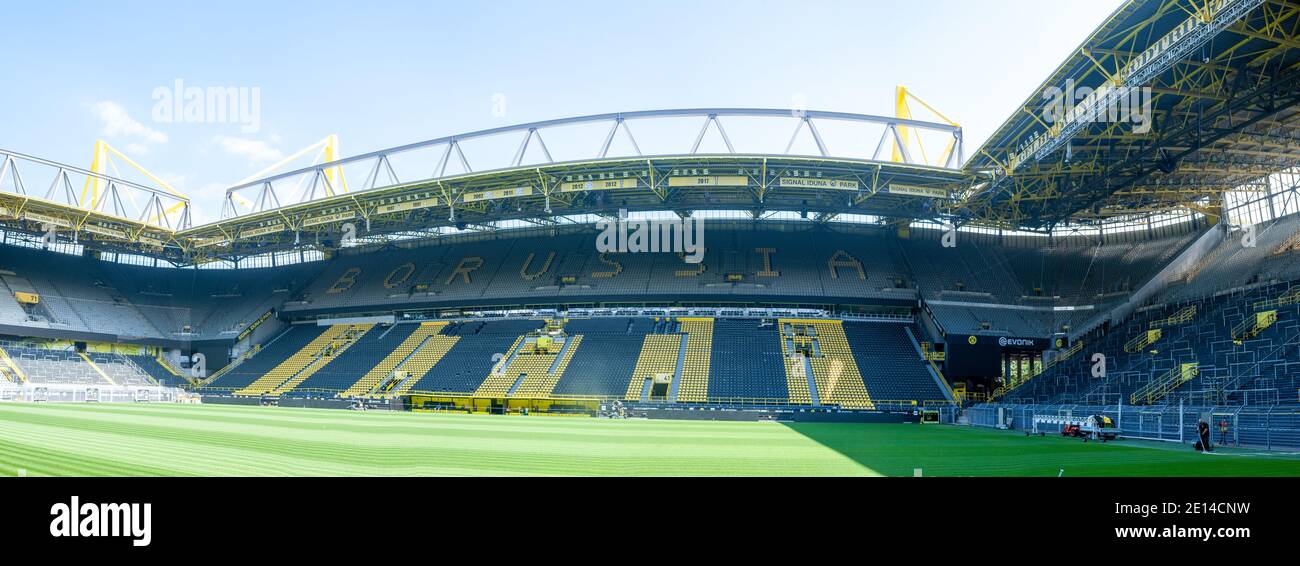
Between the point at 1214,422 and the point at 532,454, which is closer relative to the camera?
the point at 532,454

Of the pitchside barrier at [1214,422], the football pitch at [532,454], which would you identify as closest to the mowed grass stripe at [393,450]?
the football pitch at [532,454]

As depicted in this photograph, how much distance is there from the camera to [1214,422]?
838 inches

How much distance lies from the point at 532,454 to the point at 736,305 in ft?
114

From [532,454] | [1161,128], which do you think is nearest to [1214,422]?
[1161,128]

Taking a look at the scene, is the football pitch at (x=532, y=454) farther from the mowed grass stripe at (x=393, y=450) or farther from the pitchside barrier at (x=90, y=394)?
the pitchside barrier at (x=90, y=394)

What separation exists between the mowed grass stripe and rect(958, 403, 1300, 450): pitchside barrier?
38.8 ft

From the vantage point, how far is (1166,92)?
23391mm

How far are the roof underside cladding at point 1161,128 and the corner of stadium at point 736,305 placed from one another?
181 millimetres

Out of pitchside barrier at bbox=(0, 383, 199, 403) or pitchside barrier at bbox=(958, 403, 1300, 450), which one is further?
pitchside barrier at bbox=(0, 383, 199, 403)

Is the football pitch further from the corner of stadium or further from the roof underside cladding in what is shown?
the roof underside cladding

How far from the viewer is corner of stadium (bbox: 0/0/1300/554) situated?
19297 millimetres

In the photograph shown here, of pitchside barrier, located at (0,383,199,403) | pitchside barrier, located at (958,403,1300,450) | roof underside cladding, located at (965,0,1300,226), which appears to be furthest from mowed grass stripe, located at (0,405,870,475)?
pitchside barrier, located at (0,383,199,403)

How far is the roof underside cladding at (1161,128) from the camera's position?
21812 mm

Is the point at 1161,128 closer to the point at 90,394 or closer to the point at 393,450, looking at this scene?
the point at 393,450
